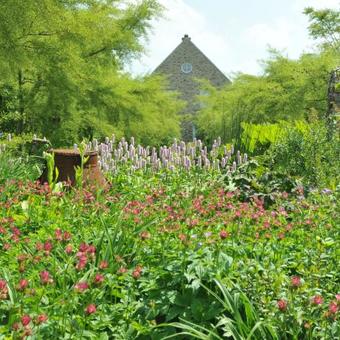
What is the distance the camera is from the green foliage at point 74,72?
11.9 m

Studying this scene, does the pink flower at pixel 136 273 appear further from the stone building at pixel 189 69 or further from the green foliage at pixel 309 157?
the stone building at pixel 189 69

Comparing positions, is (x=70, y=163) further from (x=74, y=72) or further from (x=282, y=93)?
(x=282, y=93)

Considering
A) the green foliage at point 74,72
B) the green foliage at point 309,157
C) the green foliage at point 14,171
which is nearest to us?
the green foliage at point 14,171

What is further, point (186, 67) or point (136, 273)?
point (186, 67)

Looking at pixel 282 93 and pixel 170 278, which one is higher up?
pixel 282 93

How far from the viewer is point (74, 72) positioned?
571 inches

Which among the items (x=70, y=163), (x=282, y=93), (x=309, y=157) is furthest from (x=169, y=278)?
(x=282, y=93)

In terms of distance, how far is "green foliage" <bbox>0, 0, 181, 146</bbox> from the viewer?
39.0 feet

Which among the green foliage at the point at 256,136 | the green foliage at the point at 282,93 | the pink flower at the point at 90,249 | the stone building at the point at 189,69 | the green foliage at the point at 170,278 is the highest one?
the stone building at the point at 189,69

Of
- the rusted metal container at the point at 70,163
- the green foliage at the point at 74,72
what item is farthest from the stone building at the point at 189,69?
the rusted metal container at the point at 70,163

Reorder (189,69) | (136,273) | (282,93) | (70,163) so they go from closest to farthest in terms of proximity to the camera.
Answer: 1. (136,273)
2. (70,163)
3. (282,93)
4. (189,69)

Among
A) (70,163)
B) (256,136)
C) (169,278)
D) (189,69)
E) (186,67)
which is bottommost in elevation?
(169,278)

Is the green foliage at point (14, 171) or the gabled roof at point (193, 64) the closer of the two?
the green foliage at point (14, 171)

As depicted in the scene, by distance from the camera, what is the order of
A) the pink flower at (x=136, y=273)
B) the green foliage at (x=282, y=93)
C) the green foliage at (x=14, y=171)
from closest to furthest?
the pink flower at (x=136, y=273)
the green foliage at (x=14, y=171)
the green foliage at (x=282, y=93)
